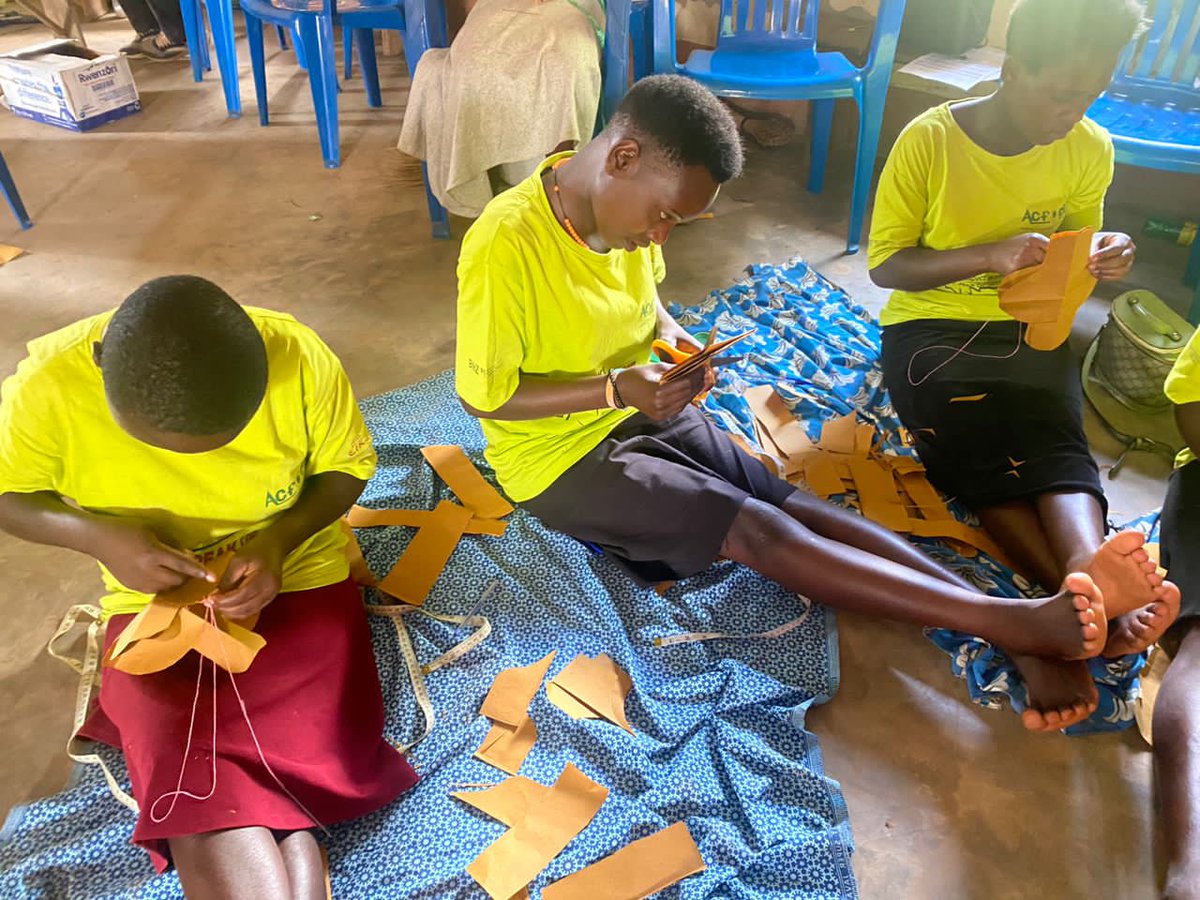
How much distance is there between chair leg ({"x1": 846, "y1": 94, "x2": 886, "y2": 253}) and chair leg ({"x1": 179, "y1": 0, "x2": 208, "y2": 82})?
388cm

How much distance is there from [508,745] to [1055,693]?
102cm

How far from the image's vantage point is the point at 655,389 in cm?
147

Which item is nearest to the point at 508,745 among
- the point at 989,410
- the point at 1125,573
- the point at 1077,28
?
the point at 1125,573

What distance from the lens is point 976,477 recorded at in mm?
1886

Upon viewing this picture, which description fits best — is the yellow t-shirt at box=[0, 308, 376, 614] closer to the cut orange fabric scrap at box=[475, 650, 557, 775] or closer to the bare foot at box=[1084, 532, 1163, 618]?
the cut orange fabric scrap at box=[475, 650, 557, 775]

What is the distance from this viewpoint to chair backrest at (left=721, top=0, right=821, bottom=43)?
11.0 ft

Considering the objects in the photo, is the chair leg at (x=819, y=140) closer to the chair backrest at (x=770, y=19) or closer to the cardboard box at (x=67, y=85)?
the chair backrest at (x=770, y=19)

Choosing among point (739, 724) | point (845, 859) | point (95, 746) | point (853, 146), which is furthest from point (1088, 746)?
point (853, 146)

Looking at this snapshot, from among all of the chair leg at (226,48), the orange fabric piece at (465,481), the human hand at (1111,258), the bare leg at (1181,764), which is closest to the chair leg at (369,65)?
the chair leg at (226,48)

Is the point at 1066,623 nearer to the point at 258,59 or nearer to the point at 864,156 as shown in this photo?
the point at 864,156

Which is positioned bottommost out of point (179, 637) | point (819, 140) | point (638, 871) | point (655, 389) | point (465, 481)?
point (638, 871)

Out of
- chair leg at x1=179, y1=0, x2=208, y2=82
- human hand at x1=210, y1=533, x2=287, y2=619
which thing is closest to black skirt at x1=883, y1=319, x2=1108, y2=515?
human hand at x1=210, y1=533, x2=287, y2=619

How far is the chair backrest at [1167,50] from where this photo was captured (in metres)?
2.90

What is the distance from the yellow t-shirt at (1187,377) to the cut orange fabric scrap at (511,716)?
1365mm
